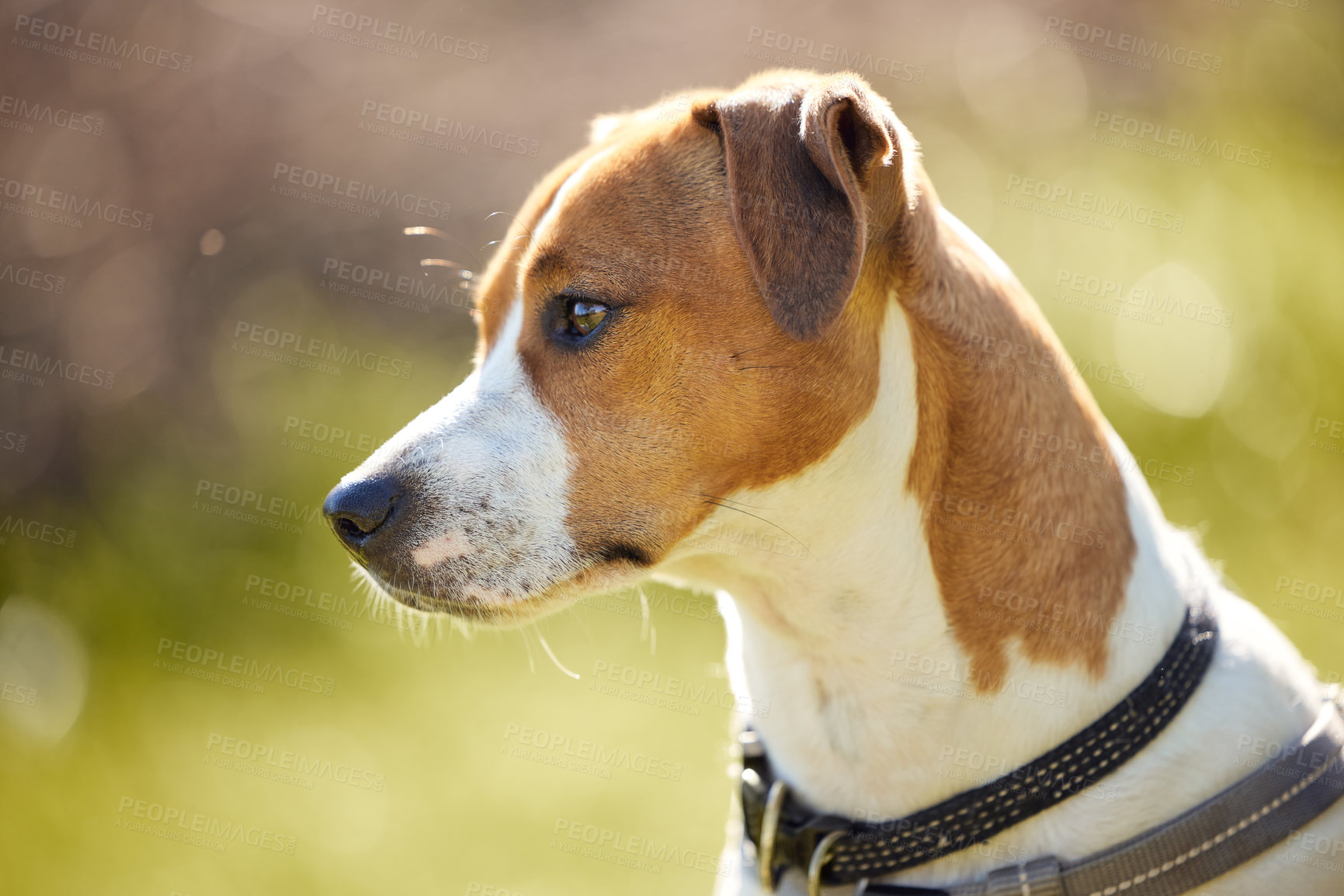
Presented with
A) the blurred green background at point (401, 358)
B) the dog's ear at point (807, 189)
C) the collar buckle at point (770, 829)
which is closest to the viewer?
the dog's ear at point (807, 189)

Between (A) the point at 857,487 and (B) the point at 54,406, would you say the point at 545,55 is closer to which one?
(B) the point at 54,406

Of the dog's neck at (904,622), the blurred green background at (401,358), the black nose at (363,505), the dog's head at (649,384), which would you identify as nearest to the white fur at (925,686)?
the dog's neck at (904,622)

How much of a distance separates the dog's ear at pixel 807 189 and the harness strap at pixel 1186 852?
1.06m

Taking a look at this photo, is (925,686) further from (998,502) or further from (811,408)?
(811,408)

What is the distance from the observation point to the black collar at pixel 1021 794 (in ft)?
6.18

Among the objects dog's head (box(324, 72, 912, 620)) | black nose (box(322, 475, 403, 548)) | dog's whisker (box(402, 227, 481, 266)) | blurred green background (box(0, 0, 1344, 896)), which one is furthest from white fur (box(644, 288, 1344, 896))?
blurred green background (box(0, 0, 1344, 896))

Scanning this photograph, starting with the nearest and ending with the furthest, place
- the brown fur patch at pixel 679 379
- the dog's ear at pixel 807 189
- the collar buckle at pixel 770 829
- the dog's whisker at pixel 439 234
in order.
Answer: the dog's ear at pixel 807 189 → the brown fur patch at pixel 679 379 → the collar buckle at pixel 770 829 → the dog's whisker at pixel 439 234

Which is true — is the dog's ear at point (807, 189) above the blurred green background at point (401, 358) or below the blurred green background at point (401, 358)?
above

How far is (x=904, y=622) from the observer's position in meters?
1.92

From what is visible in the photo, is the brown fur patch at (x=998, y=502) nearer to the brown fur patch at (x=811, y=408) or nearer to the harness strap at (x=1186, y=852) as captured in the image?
the brown fur patch at (x=811, y=408)

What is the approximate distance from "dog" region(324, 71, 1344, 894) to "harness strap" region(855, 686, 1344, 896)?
3 centimetres

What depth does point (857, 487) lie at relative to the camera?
6.27ft

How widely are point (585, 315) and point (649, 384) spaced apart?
19 centimetres

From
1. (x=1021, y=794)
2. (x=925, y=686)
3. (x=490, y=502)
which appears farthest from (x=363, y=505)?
(x=1021, y=794)
